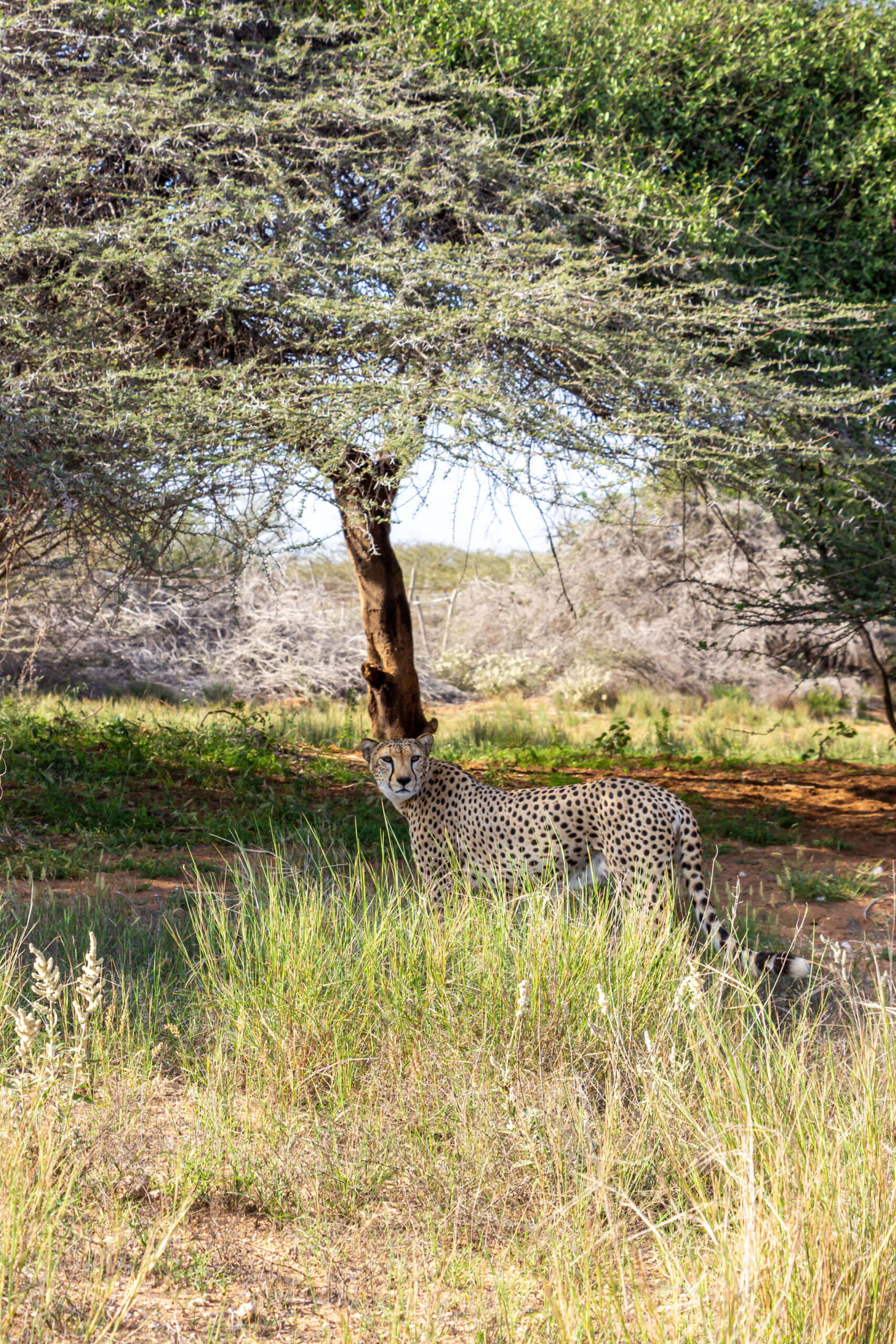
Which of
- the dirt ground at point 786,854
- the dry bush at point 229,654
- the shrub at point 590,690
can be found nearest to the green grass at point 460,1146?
the dirt ground at point 786,854

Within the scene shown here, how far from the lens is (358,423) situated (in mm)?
6062

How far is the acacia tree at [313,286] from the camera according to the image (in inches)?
239

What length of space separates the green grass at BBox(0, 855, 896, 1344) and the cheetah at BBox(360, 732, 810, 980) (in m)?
0.73

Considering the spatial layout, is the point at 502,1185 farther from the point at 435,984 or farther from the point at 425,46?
the point at 425,46

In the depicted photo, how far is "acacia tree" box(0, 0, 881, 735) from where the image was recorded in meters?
6.08

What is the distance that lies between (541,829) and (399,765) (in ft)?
2.22

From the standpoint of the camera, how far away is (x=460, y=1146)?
282 cm

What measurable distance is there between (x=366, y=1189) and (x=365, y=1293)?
0.35 meters

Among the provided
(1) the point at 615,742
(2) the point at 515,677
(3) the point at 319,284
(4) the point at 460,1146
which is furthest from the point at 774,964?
(2) the point at 515,677

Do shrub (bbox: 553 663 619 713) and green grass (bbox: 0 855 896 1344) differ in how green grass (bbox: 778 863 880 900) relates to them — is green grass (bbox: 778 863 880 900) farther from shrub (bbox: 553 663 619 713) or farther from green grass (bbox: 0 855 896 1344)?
shrub (bbox: 553 663 619 713)

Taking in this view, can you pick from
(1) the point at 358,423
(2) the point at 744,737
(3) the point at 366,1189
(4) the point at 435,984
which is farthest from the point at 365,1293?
(2) the point at 744,737

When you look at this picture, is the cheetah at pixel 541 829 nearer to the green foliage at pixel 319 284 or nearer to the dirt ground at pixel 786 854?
the dirt ground at pixel 786 854

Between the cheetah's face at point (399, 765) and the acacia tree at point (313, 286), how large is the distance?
121 cm

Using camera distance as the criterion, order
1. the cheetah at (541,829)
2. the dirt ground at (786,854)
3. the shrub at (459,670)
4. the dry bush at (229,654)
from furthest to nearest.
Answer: the shrub at (459,670), the dry bush at (229,654), the dirt ground at (786,854), the cheetah at (541,829)
